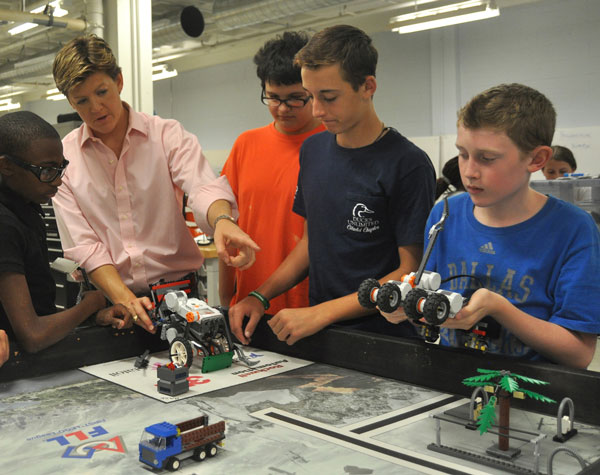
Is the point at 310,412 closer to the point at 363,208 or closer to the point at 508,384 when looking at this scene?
the point at 508,384

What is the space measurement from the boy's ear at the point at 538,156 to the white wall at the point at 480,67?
17.8 ft

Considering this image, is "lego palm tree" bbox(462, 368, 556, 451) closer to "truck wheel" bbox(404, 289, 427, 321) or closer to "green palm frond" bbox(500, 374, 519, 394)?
"green palm frond" bbox(500, 374, 519, 394)

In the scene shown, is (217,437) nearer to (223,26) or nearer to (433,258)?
(433,258)

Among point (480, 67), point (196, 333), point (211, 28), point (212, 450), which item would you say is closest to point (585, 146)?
point (480, 67)

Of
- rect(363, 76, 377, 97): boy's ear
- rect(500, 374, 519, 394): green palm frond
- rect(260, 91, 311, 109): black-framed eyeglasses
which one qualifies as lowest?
rect(500, 374, 519, 394): green palm frond

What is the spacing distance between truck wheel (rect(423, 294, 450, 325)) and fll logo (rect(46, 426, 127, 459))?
50 cm

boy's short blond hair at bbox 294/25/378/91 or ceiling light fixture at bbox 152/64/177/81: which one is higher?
ceiling light fixture at bbox 152/64/177/81

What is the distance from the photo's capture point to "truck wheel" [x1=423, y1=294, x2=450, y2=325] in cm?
101

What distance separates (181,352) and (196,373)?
5 cm

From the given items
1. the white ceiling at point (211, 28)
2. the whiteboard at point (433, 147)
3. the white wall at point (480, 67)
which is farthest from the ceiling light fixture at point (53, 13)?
the whiteboard at point (433, 147)

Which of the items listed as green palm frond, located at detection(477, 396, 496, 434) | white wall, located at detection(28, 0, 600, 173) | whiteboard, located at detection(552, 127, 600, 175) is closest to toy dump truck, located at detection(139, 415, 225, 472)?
green palm frond, located at detection(477, 396, 496, 434)

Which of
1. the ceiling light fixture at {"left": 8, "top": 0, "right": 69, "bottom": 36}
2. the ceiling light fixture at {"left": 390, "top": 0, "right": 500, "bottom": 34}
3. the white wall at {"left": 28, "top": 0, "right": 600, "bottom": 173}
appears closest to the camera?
the ceiling light fixture at {"left": 390, "top": 0, "right": 500, "bottom": 34}

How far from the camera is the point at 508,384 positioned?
910 millimetres

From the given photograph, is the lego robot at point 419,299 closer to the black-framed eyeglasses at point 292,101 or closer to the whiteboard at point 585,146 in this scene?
the black-framed eyeglasses at point 292,101
